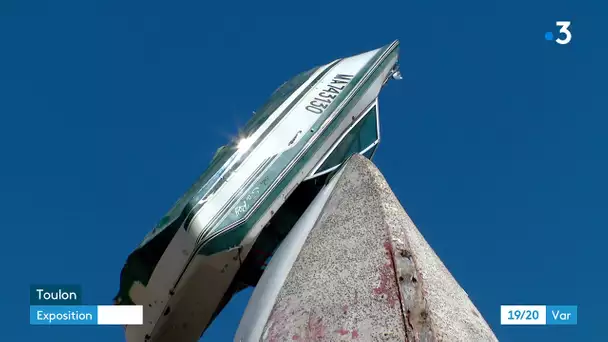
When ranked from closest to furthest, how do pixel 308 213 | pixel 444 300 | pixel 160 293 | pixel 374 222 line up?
pixel 444 300
pixel 374 222
pixel 308 213
pixel 160 293

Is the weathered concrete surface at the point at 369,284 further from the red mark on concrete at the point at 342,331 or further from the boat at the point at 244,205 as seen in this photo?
the boat at the point at 244,205

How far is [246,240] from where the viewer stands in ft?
30.1

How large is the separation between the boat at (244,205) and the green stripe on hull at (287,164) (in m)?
0.01

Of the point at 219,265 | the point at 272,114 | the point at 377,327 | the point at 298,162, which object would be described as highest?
the point at 272,114

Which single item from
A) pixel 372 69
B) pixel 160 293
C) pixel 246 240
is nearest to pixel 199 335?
pixel 160 293

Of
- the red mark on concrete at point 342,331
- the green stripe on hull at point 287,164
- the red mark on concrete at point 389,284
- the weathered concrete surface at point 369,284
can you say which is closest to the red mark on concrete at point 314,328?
the weathered concrete surface at point 369,284

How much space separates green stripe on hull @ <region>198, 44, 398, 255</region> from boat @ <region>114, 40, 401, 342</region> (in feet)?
0.04

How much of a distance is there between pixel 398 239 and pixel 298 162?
149 inches

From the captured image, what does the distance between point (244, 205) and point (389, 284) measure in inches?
144

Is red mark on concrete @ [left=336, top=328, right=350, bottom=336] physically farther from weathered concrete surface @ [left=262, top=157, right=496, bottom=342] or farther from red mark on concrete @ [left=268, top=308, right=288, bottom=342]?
red mark on concrete @ [left=268, top=308, right=288, bottom=342]

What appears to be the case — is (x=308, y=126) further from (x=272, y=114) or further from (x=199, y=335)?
(x=199, y=335)

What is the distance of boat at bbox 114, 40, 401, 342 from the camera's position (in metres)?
9.21
